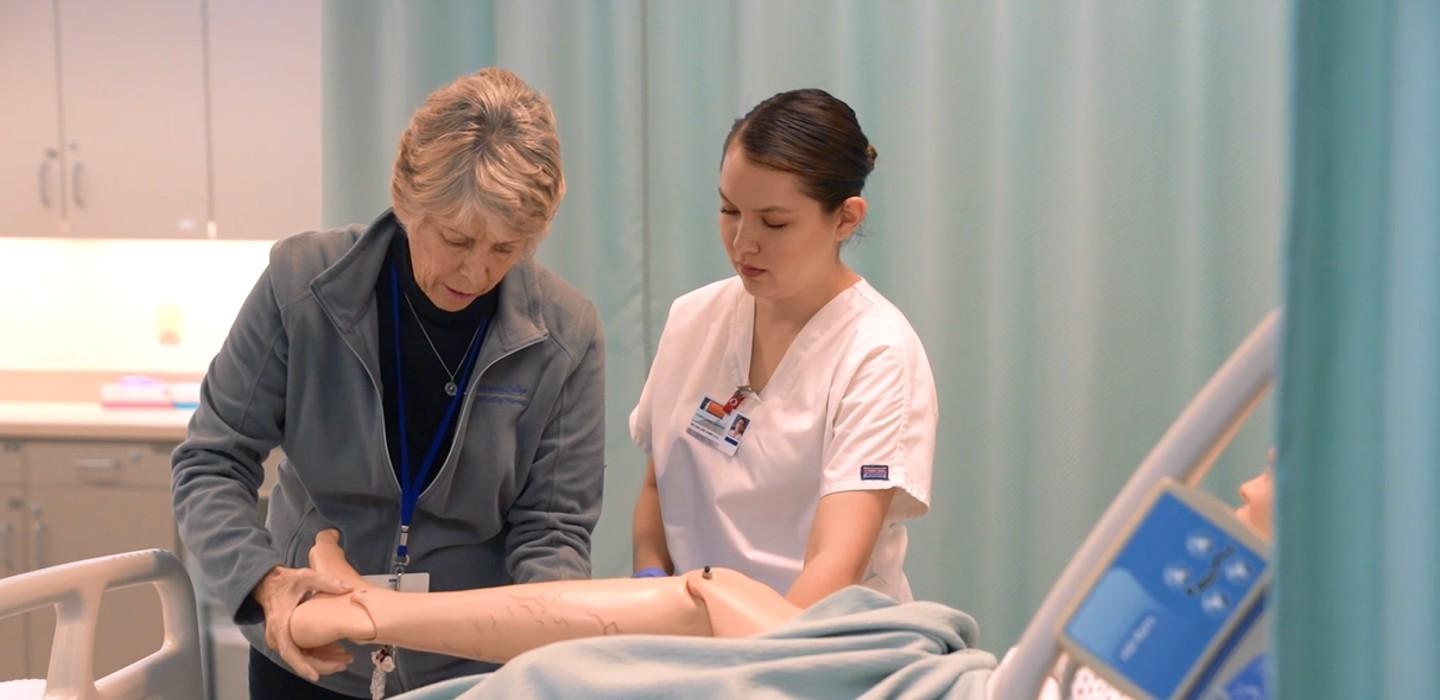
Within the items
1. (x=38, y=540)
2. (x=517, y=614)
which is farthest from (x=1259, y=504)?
(x=38, y=540)

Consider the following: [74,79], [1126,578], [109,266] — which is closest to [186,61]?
[74,79]

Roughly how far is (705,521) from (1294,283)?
1.34m

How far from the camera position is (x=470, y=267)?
5.49ft

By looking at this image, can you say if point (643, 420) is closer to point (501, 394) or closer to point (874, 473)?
point (501, 394)

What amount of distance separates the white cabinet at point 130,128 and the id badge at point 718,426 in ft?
7.46

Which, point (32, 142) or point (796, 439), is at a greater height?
point (32, 142)

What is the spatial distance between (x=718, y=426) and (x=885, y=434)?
0.27 metres

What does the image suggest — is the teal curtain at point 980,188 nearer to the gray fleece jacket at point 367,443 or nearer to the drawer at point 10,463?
the drawer at point 10,463

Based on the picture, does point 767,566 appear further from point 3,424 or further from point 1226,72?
point 3,424

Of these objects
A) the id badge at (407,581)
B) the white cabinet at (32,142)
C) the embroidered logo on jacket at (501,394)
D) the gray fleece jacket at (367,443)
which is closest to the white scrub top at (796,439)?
the gray fleece jacket at (367,443)

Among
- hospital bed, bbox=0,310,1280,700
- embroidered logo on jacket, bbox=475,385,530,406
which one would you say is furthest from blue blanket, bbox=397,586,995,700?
embroidered logo on jacket, bbox=475,385,530,406

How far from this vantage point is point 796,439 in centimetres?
190

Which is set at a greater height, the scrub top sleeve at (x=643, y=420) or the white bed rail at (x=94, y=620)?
the scrub top sleeve at (x=643, y=420)

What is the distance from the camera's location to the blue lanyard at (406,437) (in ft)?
5.74
